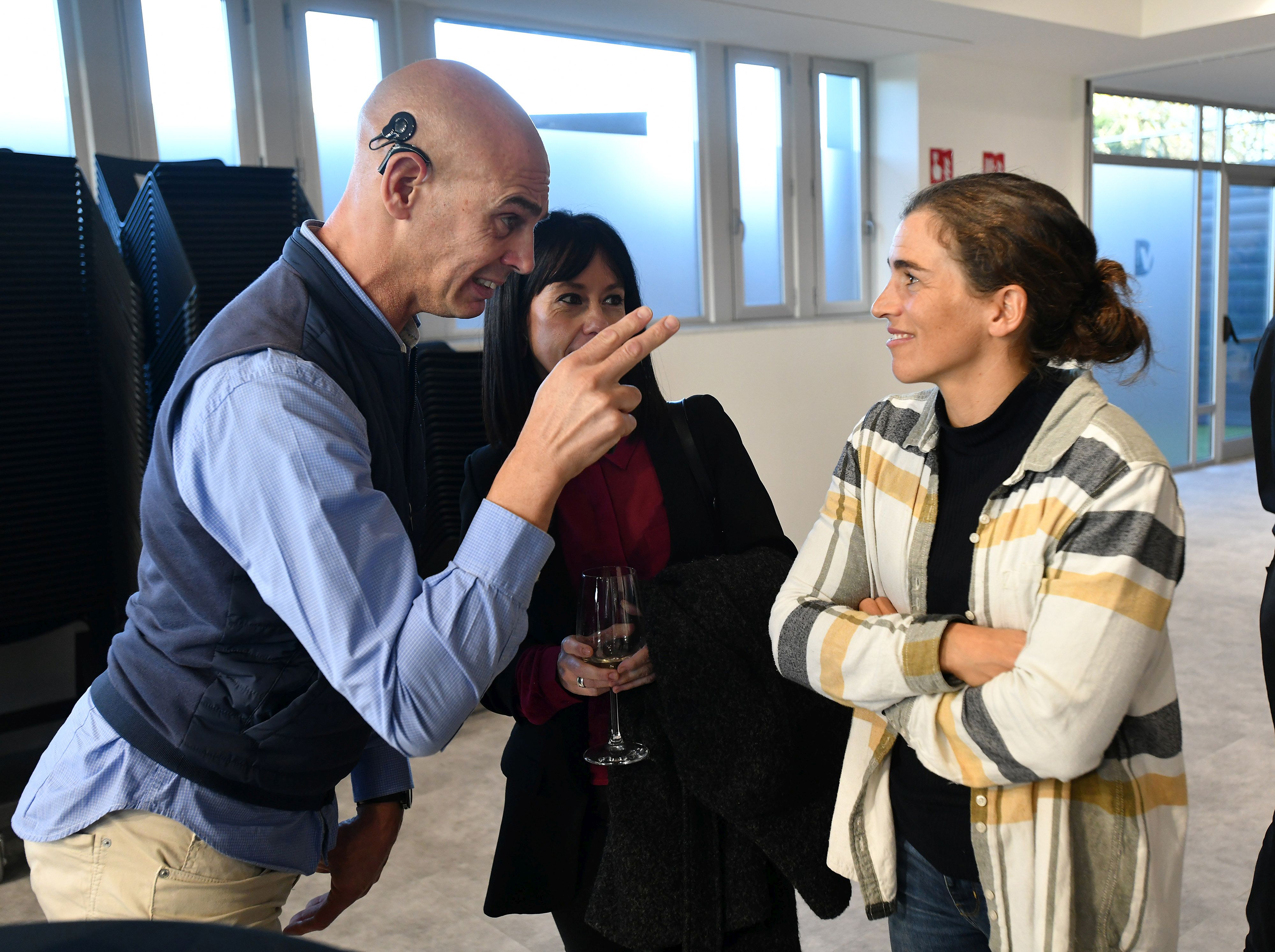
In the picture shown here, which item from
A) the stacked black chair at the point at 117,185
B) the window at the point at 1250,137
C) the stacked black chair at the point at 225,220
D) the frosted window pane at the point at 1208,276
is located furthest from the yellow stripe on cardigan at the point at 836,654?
the window at the point at 1250,137

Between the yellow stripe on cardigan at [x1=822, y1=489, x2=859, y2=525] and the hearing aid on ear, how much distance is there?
0.75m

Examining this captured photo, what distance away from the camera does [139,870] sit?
1078 millimetres

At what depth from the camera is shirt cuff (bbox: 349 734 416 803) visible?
141cm

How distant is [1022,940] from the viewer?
47.9 inches

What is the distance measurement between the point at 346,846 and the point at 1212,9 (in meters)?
6.56

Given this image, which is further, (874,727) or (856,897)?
(856,897)

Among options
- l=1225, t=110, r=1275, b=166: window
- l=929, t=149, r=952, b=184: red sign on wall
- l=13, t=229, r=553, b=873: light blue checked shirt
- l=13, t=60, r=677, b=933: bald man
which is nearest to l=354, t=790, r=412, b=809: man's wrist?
l=13, t=60, r=677, b=933: bald man

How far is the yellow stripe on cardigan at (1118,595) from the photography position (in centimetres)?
115

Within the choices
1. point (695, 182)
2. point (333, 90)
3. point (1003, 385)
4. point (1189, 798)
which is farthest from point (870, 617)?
→ point (695, 182)

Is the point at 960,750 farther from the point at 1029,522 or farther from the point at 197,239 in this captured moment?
the point at 197,239

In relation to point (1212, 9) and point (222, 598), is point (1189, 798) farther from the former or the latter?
point (1212, 9)

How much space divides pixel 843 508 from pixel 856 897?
5.41ft

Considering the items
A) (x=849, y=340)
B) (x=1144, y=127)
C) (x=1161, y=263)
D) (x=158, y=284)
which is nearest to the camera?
(x=158, y=284)

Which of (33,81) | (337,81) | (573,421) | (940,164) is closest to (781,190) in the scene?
(940,164)
